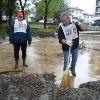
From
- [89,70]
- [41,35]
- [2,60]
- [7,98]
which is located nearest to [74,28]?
[89,70]

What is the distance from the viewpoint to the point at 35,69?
11.3 metres

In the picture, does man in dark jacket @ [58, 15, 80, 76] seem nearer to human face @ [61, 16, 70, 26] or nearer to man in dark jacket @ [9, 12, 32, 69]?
human face @ [61, 16, 70, 26]

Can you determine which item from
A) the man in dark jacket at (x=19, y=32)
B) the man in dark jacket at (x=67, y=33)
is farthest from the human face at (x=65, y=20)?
the man in dark jacket at (x=19, y=32)

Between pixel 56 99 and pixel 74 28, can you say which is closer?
pixel 56 99

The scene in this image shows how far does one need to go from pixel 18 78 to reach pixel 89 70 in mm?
4738

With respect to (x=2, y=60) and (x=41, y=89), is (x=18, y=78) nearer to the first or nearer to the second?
(x=41, y=89)

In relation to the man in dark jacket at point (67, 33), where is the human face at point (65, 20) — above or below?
above

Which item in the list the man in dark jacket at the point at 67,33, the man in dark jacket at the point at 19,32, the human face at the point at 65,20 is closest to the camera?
the human face at the point at 65,20

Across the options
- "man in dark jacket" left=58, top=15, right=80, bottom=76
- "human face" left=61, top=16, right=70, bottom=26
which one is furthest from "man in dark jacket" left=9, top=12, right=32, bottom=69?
"human face" left=61, top=16, right=70, bottom=26

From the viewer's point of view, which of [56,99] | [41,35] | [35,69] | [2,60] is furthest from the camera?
[41,35]

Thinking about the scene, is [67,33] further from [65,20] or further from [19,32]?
[19,32]

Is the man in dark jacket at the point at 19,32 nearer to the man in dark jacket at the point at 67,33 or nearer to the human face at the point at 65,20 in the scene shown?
the man in dark jacket at the point at 67,33

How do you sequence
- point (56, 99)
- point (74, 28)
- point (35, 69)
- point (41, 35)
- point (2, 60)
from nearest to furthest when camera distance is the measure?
1. point (56, 99)
2. point (74, 28)
3. point (35, 69)
4. point (2, 60)
5. point (41, 35)

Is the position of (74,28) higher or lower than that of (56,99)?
higher
